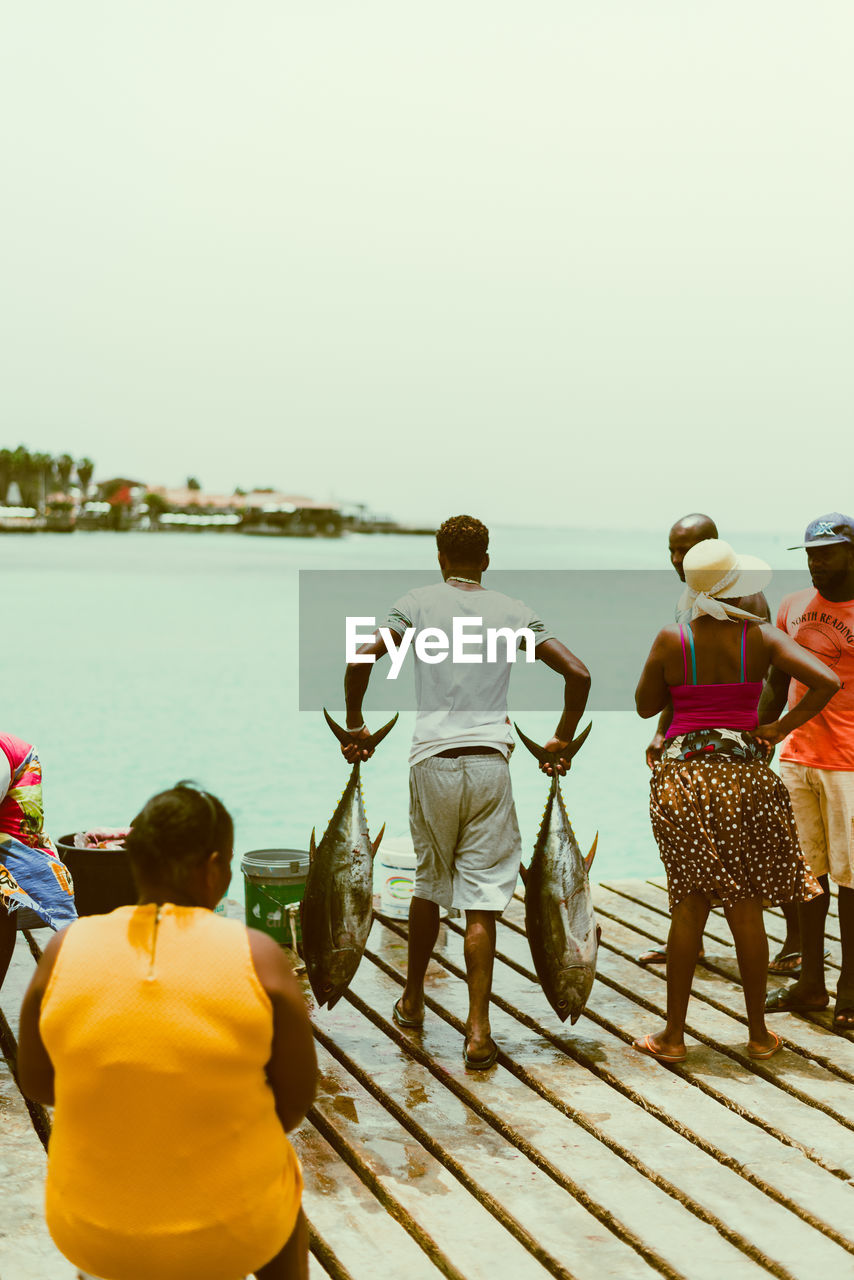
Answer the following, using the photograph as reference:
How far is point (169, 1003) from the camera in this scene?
1.72m

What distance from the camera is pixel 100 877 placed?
4574 millimetres

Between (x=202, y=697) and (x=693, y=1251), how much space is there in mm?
24202

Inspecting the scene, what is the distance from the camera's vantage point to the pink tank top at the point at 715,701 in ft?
12.1

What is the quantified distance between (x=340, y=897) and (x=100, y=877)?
1.10 meters

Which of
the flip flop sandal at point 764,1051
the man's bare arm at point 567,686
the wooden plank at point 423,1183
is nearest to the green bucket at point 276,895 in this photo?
the wooden plank at point 423,1183

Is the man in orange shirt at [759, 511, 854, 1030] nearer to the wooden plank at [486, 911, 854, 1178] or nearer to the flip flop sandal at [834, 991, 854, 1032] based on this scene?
the flip flop sandal at [834, 991, 854, 1032]

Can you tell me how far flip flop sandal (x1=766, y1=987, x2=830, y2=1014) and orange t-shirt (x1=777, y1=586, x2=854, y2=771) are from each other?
33.0 inches

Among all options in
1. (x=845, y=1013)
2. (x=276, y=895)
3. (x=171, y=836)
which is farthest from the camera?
(x=276, y=895)

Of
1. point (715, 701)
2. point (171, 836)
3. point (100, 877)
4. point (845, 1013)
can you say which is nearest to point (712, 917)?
point (845, 1013)

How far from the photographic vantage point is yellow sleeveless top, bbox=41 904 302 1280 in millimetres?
1720

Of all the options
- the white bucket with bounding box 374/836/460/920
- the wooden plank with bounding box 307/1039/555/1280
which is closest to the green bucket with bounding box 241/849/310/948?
the white bucket with bounding box 374/836/460/920

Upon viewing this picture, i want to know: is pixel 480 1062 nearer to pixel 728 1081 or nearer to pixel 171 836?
pixel 728 1081

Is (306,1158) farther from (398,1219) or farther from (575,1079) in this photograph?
(575,1079)

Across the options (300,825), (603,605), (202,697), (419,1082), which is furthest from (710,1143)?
(603,605)
